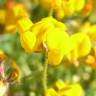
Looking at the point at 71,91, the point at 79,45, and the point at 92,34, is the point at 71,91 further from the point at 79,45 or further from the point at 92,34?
the point at 92,34

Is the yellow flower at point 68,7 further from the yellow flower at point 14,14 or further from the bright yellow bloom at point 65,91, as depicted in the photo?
the bright yellow bloom at point 65,91

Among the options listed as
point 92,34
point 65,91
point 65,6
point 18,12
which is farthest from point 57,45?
point 18,12

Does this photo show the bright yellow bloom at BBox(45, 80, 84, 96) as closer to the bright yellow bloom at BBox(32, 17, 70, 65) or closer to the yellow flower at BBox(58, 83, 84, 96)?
the yellow flower at BBox(58, 83, 84, 96)

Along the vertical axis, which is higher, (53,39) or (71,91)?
(53,39)

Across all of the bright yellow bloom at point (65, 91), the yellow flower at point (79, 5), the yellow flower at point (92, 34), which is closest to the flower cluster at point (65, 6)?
the yellow flower at point (79, 5)

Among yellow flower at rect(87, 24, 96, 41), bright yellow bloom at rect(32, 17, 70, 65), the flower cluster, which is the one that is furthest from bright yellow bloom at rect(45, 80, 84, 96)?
the flower cluster

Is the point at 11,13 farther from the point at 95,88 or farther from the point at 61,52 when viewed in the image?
the point at 61,52

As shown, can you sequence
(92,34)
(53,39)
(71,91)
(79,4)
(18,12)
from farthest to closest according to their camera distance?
(18,12), (79,4), (92,34), (71,91), (53,39)

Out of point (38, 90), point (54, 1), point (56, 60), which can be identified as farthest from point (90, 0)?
point (56, 60)

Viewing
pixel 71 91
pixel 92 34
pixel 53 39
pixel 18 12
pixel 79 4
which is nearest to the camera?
pixel 53 39
